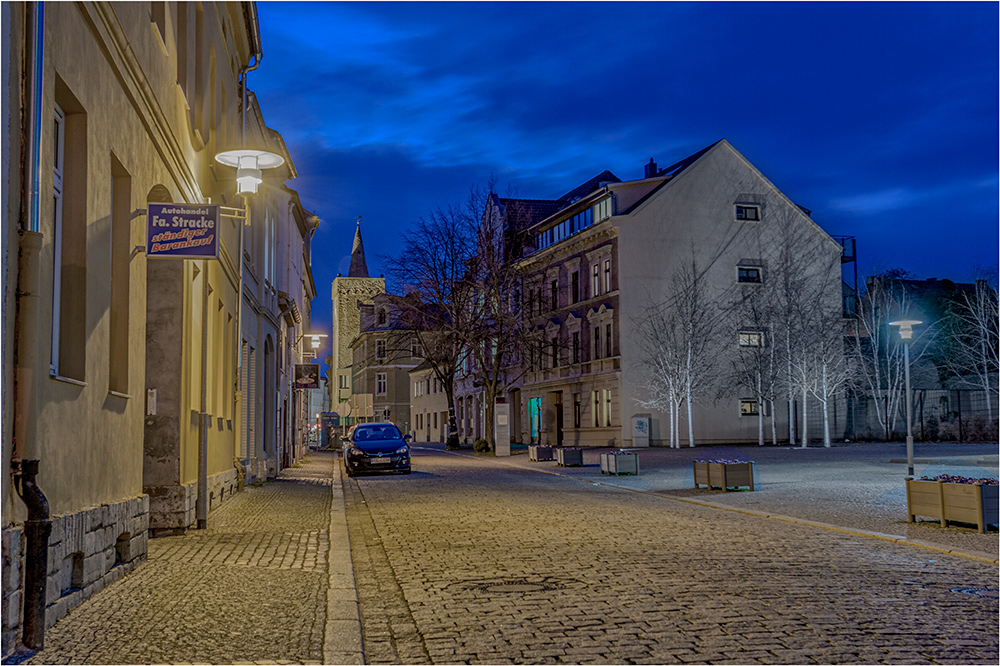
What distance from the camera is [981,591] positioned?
8.02 meters

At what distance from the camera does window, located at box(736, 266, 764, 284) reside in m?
47.2

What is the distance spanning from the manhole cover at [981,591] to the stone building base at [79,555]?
673 cm

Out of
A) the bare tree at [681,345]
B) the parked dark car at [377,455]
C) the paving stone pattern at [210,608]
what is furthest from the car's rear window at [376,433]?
the bare tree at [681,345]

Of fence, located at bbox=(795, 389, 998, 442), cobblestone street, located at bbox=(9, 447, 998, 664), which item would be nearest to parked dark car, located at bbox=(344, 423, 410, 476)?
cobblestone street, located at bbox=(9, 447, 998, 664)

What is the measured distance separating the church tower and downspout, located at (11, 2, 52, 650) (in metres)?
110

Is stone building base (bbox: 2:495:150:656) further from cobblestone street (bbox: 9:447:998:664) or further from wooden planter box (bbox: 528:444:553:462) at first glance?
wooden planter box (bbox: 528:444:553:462)

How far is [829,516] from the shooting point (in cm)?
1452

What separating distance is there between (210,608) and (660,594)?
133 inches

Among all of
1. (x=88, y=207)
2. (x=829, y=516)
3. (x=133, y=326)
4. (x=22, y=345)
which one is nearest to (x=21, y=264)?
(x=22, y=345)

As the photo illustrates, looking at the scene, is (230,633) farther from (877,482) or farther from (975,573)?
(877,482)

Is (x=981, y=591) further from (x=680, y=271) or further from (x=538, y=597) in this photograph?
(x=680, y=271)

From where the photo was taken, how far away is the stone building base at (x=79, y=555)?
5.54 metres

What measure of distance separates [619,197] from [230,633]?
4351 cm

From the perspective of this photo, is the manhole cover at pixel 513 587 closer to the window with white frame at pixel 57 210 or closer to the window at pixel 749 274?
the window with white frame at pixel 57 210
